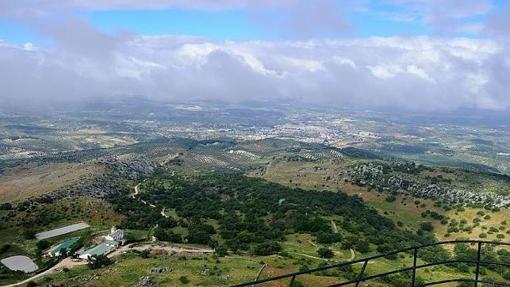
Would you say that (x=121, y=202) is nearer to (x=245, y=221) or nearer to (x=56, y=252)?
(x=245, y=221)

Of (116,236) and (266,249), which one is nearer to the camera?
(266,249)

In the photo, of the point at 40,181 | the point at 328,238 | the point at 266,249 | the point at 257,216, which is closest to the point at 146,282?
the point at 266,249

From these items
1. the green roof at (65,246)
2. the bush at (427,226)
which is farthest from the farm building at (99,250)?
the bush at (427,226)

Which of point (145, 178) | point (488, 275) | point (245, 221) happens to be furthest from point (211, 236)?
point (145, 178)

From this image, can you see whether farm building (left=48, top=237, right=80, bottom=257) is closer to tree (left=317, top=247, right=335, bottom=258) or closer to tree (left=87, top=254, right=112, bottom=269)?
tree (left=87, top=254, right=112, bottom=269)

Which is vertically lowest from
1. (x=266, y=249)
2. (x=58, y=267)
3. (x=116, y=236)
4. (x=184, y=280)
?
(x=58, y=267)

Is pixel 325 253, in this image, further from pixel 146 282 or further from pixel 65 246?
pixel 65 246
